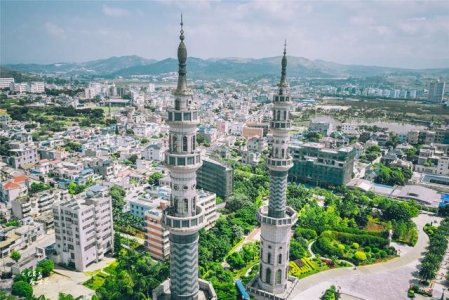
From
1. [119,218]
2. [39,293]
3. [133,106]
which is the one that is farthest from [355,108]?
[39,293]

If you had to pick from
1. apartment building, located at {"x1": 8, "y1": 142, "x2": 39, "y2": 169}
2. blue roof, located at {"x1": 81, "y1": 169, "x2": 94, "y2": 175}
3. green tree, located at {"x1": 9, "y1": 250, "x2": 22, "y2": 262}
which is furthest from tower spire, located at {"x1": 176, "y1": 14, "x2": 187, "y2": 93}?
apartment building, located at {"x1": 8, "y1": 142, "x2": 39, "y2": 169}

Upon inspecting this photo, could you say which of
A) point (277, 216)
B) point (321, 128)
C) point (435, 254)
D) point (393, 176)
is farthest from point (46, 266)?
point (321, 128)

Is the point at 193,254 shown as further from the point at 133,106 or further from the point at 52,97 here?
the point at 52,97

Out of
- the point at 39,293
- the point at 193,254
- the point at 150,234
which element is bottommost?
the point at 39,293

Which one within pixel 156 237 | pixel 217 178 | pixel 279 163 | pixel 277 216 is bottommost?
pixel 156 237

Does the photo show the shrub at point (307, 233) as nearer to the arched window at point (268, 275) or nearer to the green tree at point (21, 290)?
the arched window at point (268, 275)

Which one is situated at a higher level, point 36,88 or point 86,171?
point 36,88

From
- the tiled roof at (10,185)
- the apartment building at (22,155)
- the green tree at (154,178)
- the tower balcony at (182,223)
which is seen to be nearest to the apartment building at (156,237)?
the tower balcony at (182,223)

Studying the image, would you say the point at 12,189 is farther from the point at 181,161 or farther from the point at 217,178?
the point at 181,161
